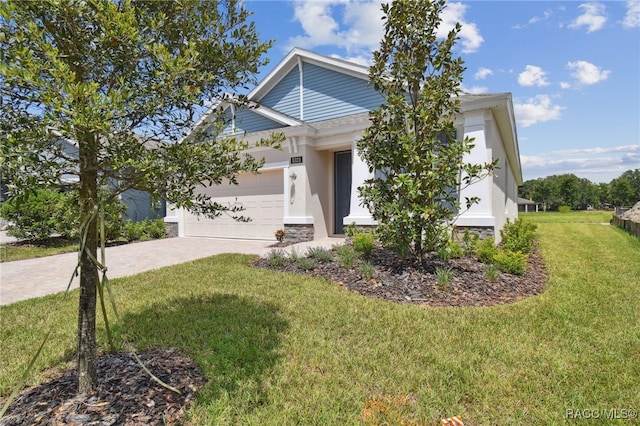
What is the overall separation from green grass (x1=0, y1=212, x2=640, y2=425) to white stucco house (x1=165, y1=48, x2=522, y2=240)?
4.45 m

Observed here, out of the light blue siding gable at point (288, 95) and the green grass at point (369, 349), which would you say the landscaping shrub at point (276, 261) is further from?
the light blue siding gable at point (288, 95)

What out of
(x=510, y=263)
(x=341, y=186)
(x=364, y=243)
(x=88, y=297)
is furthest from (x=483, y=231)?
(x=88, y=297)

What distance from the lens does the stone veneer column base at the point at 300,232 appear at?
10.6m

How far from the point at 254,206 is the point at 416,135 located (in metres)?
7.49

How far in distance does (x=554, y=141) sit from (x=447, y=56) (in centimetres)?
1042

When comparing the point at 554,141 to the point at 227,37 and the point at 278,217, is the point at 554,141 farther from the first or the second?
the point at 227,37

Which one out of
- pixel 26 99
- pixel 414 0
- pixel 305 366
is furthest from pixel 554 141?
pixel 26 99

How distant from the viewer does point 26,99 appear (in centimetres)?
201

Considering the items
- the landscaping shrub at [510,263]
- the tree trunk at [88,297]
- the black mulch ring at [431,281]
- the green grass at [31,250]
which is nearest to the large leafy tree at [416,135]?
the black mulch ring at [431,281]

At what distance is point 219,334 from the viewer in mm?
3572

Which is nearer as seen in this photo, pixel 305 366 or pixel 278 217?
pixel 305 366

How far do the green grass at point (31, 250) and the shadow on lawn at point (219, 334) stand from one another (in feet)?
25.5

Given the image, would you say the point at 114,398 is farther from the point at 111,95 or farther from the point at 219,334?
the point at 111,95

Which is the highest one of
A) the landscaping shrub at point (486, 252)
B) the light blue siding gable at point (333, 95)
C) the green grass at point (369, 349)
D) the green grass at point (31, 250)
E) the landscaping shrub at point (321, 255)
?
the light blue siding gable at point (333, 95)
